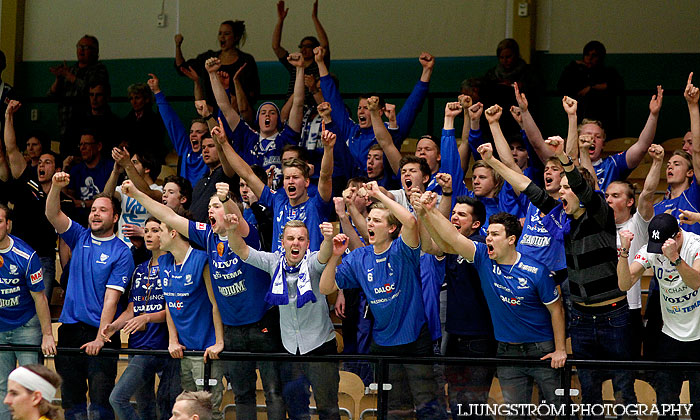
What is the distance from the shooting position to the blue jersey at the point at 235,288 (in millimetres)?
6684

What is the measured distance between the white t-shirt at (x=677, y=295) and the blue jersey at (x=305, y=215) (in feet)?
7.75

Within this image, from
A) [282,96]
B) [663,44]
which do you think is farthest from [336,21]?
[663,44]

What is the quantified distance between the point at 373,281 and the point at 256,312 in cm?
90

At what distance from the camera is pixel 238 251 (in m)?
6.55

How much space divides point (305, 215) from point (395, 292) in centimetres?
120

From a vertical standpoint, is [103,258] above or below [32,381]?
above

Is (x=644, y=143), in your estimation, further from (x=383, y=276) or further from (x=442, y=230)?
(x=383, y=276)

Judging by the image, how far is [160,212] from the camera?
22.6 feet

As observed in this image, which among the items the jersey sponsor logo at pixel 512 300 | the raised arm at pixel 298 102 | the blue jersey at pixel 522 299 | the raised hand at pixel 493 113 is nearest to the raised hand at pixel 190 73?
the raised arm at pixel 298 102

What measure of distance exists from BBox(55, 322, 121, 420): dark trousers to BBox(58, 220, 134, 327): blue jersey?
1.43 ft

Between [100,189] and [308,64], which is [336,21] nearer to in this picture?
[308,64]

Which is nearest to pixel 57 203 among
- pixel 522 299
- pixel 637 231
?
pixel 522 299

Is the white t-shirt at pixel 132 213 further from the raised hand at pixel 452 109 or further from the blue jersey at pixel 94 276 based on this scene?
the raised hand at pixel 452 109

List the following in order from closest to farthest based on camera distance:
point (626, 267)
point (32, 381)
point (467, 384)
A: point (32, 381), point (626, 267), point (467, 384)
